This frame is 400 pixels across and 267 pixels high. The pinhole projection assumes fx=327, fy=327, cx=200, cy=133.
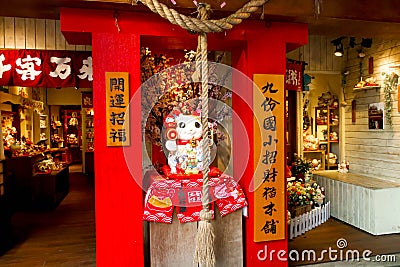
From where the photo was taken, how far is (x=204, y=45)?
183 cm

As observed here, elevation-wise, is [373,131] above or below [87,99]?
below

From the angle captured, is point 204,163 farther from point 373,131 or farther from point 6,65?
point 373,131

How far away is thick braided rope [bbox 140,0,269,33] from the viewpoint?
173 cm

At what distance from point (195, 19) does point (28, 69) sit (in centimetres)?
360

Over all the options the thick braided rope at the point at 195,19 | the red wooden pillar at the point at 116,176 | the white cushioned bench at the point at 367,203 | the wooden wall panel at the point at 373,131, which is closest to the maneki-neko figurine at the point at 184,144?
the red wooden pillar at the point at 116,176

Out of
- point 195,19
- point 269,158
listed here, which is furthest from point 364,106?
point 195,19

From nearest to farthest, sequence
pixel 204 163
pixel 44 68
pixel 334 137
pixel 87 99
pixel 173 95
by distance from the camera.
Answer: pixel 204 163 → pixel 173 95 → pixel 44 68 → pixel 334 137 → pixel 87 99

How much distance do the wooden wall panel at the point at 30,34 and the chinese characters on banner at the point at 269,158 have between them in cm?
371

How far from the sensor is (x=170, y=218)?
2607 millimetres

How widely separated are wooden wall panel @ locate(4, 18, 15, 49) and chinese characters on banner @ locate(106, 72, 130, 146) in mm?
3201

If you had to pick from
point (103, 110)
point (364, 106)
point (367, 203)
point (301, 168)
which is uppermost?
point (364, 106)

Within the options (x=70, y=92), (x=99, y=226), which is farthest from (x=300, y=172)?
(x=70, y=92)

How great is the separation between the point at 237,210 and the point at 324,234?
2.00 meters

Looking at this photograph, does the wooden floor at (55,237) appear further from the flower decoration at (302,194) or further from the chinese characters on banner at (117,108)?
the flower decoration at (302,194)
